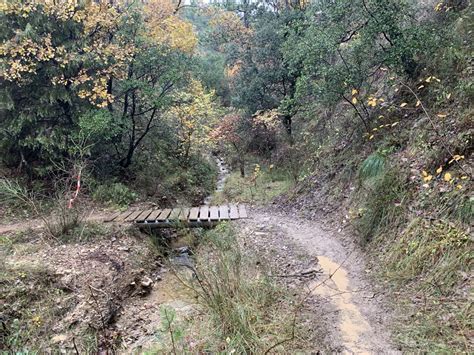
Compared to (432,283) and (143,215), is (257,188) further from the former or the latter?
(432,283)

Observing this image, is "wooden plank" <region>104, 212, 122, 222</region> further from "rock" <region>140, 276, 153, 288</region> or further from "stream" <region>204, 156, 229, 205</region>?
"stream" <region>204, 156, 229, 205</region>

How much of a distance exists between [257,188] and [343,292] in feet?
22.2

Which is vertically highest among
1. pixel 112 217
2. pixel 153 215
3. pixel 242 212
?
pixel 242 212

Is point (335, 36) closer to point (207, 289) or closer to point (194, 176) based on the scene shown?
point (207, 289)

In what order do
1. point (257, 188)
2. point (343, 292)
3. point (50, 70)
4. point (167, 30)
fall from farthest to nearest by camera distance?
point (257, 188) → point (167, 30) → point (50, 70) → point (343, 292)

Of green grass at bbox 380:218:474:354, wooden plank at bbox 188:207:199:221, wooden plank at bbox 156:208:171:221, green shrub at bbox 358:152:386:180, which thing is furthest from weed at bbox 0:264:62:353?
green shrub at bbox 358:152:386:180

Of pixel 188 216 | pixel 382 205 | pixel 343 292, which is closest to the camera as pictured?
pixel 343 292

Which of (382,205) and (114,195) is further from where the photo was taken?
Result: (114,195)

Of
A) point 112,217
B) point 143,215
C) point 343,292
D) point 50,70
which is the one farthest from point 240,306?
point 50,70

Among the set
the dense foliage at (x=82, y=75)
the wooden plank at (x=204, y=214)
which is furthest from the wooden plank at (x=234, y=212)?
the dense foliage at (x=82, y=75)

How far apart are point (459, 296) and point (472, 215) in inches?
40.7

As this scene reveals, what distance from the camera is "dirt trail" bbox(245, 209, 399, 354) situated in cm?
322

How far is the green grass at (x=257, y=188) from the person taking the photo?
964 centimetres

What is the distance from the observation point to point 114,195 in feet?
31.2
